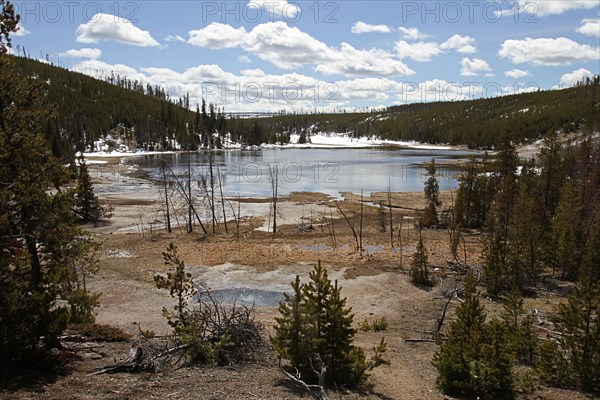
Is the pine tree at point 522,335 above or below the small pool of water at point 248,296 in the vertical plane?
above

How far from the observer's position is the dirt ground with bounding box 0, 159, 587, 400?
32.9ft

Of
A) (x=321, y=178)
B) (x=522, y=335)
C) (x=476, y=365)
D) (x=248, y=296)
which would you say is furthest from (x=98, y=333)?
(x=321, y=178)

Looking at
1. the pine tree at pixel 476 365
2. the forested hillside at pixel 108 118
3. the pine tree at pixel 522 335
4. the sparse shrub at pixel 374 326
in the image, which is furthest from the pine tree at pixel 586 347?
the forested hillside at pixel 108 118

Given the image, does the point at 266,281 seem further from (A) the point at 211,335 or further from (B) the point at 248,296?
(A) the point at 211,335

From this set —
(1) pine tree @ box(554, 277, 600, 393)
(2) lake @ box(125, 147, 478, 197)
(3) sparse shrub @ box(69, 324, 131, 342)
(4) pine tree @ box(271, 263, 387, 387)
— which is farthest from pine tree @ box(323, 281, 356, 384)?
(2) lake @ box(125, 147, 478, 197)

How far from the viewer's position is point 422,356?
1522cm

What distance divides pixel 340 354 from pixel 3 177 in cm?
914

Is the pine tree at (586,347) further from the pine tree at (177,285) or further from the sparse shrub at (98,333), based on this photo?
the sparse shrub at (98,333)

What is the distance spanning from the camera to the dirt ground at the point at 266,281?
10.0 metres

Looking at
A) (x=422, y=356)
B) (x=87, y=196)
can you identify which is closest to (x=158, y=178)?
(x=87, y=196)

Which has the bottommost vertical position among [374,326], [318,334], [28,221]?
[374,326]

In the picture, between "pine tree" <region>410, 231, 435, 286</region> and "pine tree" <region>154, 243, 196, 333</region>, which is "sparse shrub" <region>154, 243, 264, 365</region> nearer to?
"pine tree" <region>154, 243, 196, 333</region>

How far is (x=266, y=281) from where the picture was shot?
26094 millimetres

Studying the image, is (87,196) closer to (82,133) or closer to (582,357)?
(582,357)
